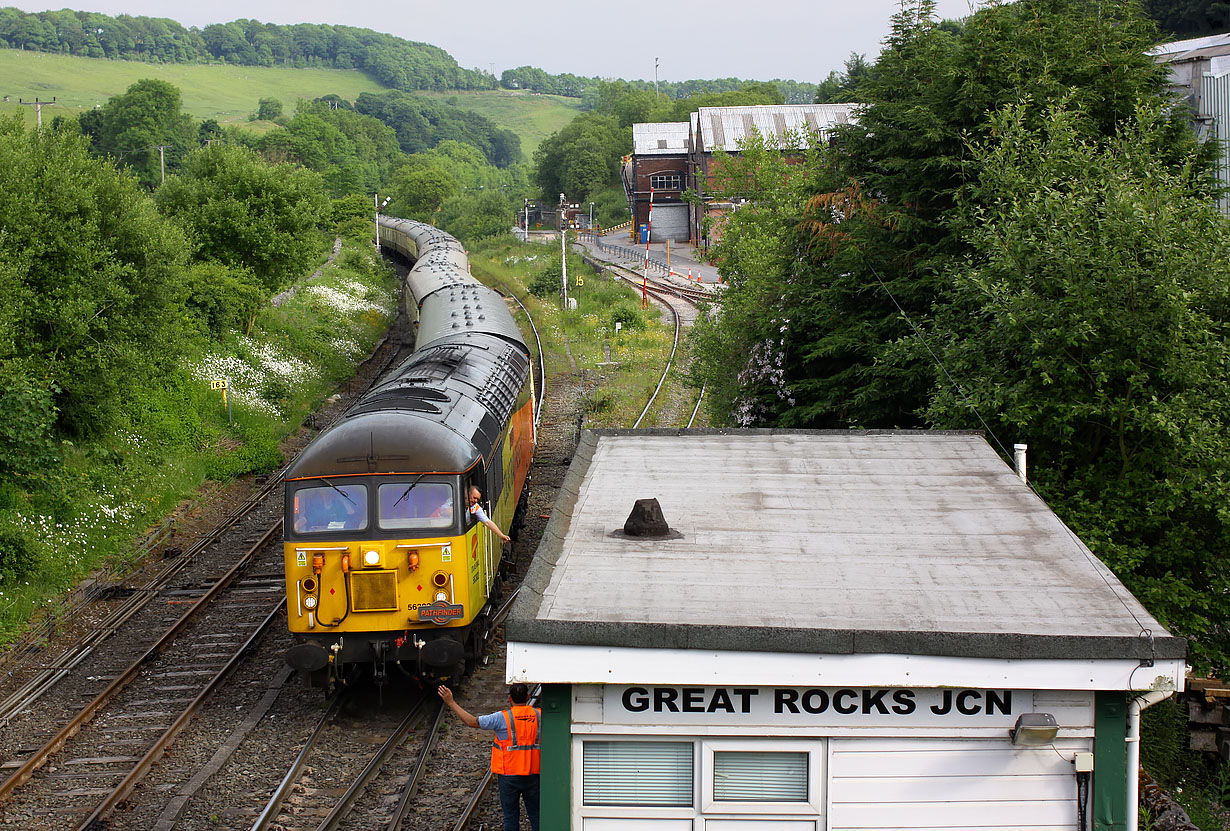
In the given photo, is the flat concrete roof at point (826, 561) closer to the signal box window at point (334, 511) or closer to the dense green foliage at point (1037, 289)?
the dense green foliage at point (1037, 289)

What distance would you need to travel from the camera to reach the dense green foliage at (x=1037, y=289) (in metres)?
9.48

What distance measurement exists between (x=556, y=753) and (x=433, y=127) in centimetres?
16280

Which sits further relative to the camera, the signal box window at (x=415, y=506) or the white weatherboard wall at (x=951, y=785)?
the signal box window at (x=415, y=506)

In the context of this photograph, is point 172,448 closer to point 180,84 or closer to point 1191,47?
point 1191,47

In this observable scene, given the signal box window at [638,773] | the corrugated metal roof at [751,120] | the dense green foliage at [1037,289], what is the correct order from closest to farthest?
the signal box window at [638,773]
the dense green foliage at [1037,289]
the corrugated metal roof at [751,120]

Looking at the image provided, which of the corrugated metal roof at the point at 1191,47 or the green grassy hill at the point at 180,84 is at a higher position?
the green grassy hill at the point at 180,84

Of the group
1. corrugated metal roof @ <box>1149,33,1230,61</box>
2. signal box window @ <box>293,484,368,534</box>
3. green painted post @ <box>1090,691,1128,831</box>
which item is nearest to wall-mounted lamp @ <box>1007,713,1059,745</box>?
green painted post @ <box>1090,691,1128,831</box>

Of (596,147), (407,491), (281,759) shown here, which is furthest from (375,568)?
(596,147)

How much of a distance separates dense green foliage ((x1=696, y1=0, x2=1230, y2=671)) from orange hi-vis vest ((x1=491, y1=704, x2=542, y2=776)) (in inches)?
216

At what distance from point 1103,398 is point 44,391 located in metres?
14.4

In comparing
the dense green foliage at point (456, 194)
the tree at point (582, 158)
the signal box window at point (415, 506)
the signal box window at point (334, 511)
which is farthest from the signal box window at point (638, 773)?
the tree at point (582, 158)

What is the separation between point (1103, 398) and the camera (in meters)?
9.83

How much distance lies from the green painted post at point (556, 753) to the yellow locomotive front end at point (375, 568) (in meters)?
5.43

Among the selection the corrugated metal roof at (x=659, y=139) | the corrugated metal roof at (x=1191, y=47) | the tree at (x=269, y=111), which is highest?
the tree at (x=269, y=111)
